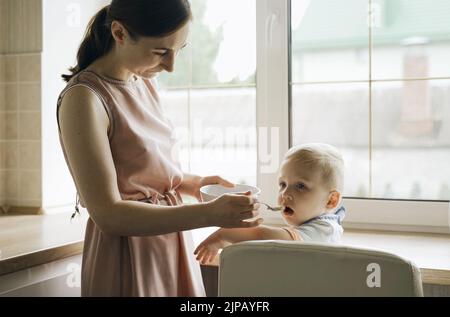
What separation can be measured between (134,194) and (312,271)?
40 cm

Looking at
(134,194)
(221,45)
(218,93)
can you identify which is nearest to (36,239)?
(134,194)

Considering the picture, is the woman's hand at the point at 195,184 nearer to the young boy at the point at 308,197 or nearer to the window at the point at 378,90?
the young boy at the point at 308,197

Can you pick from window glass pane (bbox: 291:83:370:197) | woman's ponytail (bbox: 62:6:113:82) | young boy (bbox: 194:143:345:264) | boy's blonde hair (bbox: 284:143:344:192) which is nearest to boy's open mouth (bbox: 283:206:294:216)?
young boy (bbox: 194:143:345:264)

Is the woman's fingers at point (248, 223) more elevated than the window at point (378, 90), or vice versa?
the window at point (378, 90)

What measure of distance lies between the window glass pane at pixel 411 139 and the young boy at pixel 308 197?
40 centimetres

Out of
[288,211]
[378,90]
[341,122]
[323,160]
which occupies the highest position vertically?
[378,90]

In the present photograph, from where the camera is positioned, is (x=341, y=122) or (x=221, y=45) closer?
(x=341, y=122)

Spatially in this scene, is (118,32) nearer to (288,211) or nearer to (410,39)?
(288,211)

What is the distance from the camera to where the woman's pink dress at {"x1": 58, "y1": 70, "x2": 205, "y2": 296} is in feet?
3.55

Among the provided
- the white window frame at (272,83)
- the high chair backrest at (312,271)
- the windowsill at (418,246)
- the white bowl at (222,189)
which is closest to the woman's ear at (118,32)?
the white bowl at (222,189)

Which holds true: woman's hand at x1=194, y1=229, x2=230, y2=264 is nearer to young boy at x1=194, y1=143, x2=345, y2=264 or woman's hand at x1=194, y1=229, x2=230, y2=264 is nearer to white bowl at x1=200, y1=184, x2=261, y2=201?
young boy at x1=194, y1=143, x2=345, y2=264

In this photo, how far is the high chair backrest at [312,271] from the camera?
890mm

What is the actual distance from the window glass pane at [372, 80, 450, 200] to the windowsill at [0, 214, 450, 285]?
153 millimetres

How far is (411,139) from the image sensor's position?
1670mm
